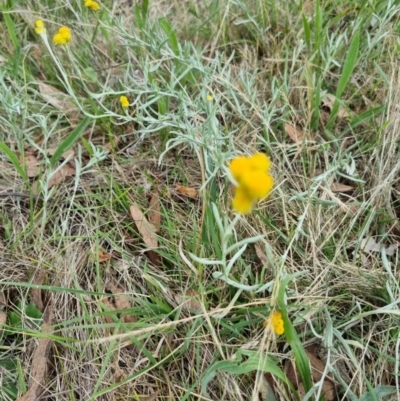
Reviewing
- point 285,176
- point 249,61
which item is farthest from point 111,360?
point 249,61

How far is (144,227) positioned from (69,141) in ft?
1.13

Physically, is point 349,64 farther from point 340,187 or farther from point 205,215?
point 205,215

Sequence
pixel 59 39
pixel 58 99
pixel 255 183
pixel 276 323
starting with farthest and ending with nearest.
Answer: pixel 58 99, pixel 59 39, pixel 276 323, pixel 255 183

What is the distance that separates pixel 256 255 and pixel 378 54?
2.56 feet

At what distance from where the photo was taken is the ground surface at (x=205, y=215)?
111cm

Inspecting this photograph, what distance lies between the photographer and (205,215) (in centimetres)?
124

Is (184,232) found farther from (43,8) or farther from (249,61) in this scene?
(43,8)

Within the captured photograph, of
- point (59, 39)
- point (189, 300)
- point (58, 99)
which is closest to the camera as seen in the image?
point (189, 300)

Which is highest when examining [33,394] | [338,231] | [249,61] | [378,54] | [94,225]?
[378,54]

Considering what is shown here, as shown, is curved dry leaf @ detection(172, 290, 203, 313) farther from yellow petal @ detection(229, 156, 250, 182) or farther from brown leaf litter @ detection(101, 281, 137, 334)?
yellow petal @ detection(229, 156, 250, 182)

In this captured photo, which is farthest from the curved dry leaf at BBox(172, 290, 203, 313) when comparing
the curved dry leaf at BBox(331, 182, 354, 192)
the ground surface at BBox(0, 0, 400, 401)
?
the curved dry leaf at BBox(331, 182, 354, 192)

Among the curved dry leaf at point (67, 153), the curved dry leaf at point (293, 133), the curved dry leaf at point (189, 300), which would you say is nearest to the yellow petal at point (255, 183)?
the curved dry leaf at point (189, 300)

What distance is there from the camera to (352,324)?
3.74ft

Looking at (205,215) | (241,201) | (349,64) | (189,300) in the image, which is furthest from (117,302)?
(349,64)
